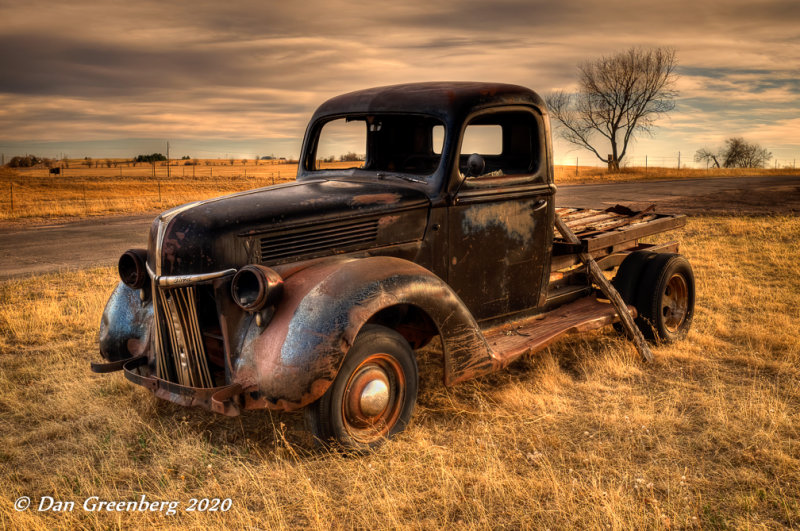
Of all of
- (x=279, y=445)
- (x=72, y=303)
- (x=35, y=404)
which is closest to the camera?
(x=279, y=445)

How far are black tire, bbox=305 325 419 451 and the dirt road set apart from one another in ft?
26.3

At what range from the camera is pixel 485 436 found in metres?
3.90

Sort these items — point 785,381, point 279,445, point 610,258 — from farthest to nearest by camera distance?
point 610,258
point 785,381
point 279,445

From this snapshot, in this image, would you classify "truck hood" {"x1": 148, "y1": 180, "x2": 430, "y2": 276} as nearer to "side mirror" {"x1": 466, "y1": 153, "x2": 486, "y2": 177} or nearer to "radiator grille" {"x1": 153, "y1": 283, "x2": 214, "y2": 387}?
"radiator grille" {"x1": 153, "y1": 283, "x2": 214, "y2": 387}

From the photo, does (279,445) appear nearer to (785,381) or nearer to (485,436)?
(485,436)

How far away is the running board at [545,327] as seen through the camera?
172 inches

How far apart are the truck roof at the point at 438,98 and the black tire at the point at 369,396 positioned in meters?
1.68

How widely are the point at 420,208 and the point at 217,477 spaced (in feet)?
6.67

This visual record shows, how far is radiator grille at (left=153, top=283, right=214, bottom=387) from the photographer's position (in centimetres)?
355

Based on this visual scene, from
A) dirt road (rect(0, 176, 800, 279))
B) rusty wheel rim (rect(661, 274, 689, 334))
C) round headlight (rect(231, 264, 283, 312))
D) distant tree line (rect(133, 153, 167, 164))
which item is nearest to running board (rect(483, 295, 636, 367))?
rusty wheel rim (rect(661, 274, 689, 334))

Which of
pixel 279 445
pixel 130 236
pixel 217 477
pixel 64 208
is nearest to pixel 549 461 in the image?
pixel 279 445

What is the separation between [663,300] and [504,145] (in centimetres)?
218

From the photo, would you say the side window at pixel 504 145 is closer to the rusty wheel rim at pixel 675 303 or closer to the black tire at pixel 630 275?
the black tire at pixel 630 275

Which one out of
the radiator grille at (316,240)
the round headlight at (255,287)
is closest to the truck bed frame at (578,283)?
the radiator grille at (316,240)
